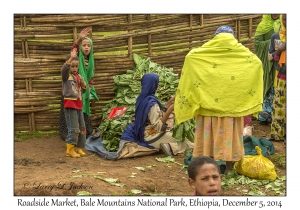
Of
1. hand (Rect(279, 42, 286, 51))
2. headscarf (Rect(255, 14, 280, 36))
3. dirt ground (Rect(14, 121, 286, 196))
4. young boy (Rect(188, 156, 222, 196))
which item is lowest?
dirt ground (Rect(14, 121, 286, 196))

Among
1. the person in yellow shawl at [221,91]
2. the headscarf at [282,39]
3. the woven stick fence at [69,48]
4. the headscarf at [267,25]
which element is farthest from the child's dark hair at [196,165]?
the headscarf at [267,25]

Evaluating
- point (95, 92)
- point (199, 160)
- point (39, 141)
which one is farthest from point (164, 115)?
point (199, 160)

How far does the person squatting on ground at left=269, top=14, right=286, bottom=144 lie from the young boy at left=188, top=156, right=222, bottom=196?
13.2 feet

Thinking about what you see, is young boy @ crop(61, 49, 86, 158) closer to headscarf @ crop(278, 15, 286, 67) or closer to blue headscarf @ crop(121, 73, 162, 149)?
blue headscarf @ crop(121, 73, 162, 149)

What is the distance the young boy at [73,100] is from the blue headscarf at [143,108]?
27.5 inches

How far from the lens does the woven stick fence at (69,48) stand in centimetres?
844

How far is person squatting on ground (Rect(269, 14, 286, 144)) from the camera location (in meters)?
7.96

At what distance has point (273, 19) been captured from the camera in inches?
359

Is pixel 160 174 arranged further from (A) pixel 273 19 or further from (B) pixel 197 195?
(A) pixel 273 19

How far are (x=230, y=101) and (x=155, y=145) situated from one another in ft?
5.58

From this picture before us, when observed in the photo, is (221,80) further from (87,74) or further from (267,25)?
(267,25)

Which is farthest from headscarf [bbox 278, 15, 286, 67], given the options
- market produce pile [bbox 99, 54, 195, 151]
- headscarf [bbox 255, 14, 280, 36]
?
market produce pile [bbox 99, 54, 195, 151]

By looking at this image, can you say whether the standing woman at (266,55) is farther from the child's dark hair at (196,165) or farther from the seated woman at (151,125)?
the child's dark hair at (196,165)

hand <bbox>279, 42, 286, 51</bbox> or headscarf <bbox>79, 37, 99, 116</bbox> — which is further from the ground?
hand <bbox>279, 42, 286, 51</bbox>
